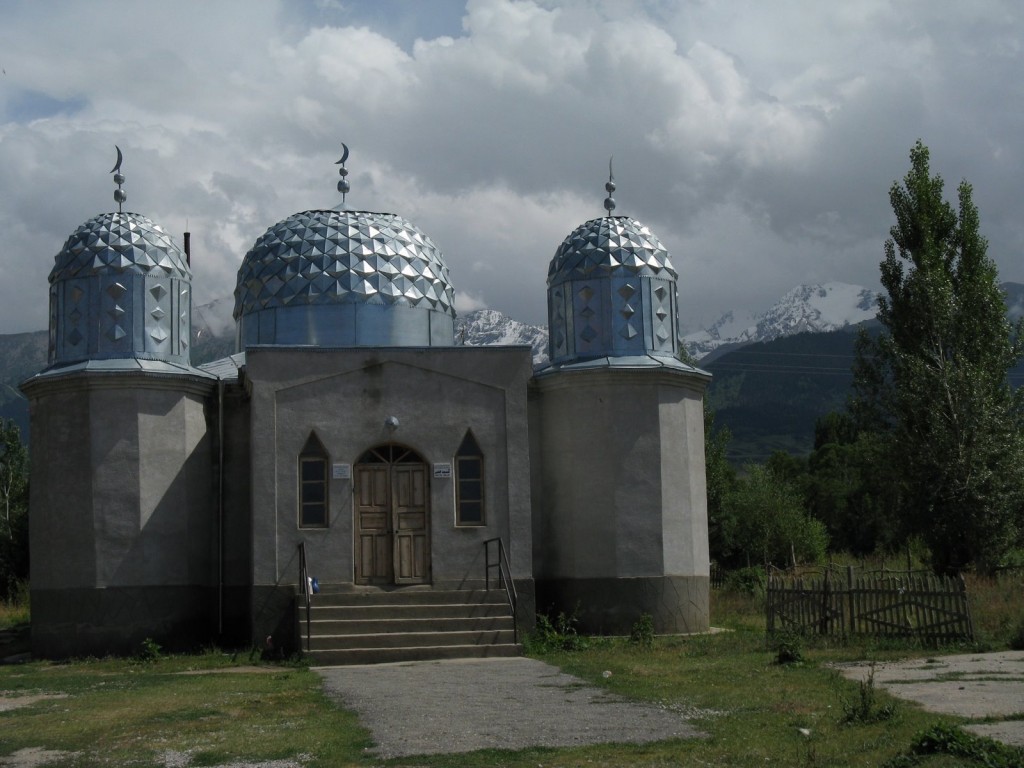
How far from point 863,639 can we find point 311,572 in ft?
29.5

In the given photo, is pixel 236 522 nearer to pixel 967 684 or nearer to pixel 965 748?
pixel 967 684

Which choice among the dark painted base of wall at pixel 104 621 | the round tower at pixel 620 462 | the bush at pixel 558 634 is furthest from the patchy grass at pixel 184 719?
the round tower at pixel 620 462

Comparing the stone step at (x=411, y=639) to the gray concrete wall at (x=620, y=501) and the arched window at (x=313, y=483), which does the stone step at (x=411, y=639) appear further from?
the gray concrete wall at (x=620, y=501)

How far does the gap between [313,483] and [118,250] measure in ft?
19.2

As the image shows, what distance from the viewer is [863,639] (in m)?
19.1

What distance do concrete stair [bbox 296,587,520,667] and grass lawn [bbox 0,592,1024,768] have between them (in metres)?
0.93

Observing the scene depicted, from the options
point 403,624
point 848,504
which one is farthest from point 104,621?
point 848,504

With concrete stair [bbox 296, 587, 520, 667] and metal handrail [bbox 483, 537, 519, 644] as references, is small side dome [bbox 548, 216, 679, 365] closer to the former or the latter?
metal handrail [bbox 483, 537, 519, 644]

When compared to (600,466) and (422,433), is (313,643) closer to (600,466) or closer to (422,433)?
(422,433)

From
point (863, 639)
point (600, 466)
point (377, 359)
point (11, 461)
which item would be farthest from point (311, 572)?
point (11, 461)

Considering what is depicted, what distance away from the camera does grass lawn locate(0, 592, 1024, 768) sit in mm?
10570

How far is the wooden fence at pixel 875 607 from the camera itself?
18.9 meters

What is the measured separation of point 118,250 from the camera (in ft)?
79.6

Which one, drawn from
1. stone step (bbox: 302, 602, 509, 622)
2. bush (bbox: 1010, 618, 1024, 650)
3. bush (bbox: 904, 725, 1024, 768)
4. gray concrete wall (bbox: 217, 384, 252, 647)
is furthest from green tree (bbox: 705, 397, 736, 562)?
bush (bbox: 904, 725, 1024, 768)
